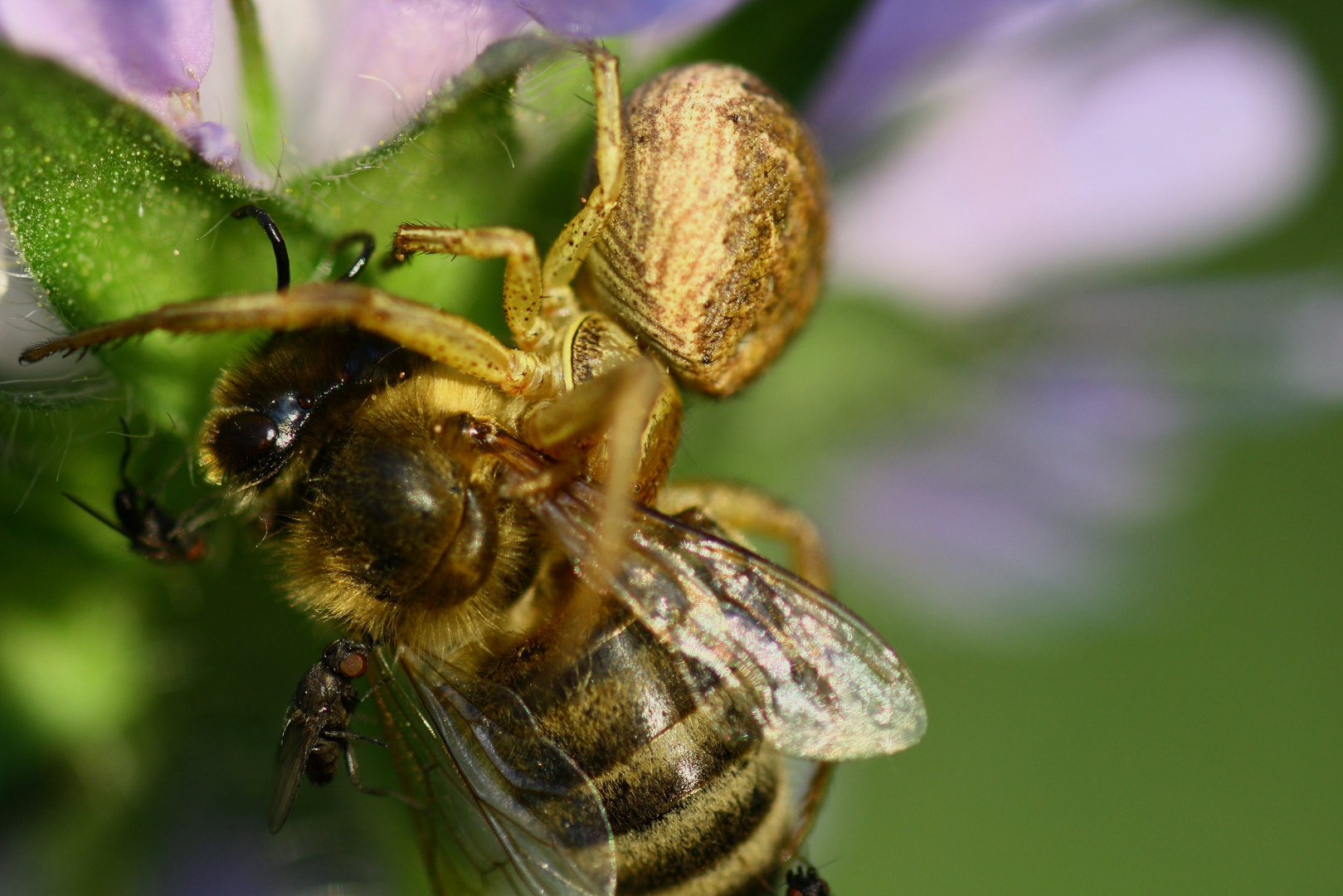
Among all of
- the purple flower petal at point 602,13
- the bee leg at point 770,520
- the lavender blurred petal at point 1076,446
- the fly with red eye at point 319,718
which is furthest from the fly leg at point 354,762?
the lavender blurred petal at point 1076,446

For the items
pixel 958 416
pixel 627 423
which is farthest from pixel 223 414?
pixel 958 416

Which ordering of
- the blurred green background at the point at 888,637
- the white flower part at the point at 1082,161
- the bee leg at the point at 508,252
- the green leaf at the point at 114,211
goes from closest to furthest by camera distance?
1. the green leaf at the point at 114,211
2. the bee leg at the point at 508,252
3. the blurred green background at the point at 888,637
4. the white flower part at the point at 1082,161

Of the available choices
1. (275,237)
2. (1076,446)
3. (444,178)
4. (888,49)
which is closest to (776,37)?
(888,49)

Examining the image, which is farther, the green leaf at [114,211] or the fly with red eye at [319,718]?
the fly with red eye at [319,718]

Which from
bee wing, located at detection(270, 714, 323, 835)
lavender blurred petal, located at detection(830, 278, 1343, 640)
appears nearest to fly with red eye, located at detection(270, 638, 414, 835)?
bee wing, located at detection(270, 714, 323, 835)

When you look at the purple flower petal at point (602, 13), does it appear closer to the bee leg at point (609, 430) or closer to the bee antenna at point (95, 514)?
the bee leg at point (609, 430)

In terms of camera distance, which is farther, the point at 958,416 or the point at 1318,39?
the point at 1318,39

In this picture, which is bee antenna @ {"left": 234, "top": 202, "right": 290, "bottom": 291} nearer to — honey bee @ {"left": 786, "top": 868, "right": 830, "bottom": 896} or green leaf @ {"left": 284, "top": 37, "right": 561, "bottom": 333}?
green leaf @ {"left": 284, "top": 37, "right": 561, "bottom": 333}

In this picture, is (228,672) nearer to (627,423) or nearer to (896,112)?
→ (627,423)
